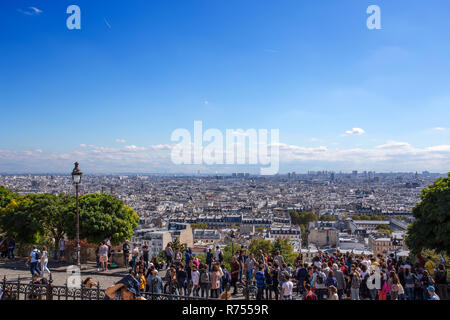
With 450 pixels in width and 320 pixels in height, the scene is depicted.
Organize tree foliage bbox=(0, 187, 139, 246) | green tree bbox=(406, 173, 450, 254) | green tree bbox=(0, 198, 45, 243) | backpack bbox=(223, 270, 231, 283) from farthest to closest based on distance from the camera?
green tree bbox=(0, 198, 45, 243), tree foliage bbox=(0, 187, 139, 246), green tree bbox=(406, 173, 450, 254), backpack bbox=(223, 270, 231, 283)

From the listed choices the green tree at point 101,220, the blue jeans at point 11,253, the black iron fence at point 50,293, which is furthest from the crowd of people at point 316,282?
the blue jeans at point 11,253

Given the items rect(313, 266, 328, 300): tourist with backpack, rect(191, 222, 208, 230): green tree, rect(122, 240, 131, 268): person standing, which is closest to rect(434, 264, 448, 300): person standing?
rect(313, 266, 328, 300): tourist with backpack

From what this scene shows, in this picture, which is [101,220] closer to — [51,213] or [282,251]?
[51,213]

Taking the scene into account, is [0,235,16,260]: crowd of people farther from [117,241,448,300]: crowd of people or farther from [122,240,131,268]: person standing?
[117,241,448,300]: crowd of people

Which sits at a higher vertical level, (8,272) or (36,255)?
(36,255)
